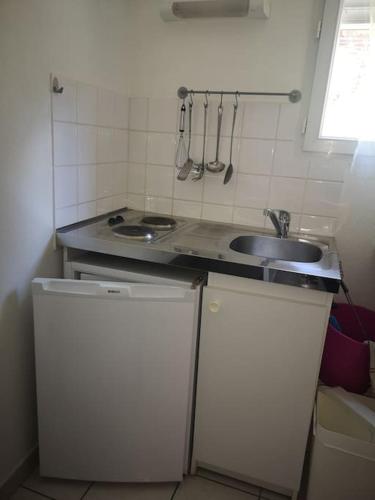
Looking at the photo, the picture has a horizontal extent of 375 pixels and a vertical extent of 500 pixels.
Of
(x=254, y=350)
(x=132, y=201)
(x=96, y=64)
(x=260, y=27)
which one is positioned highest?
(x=260, y=27)

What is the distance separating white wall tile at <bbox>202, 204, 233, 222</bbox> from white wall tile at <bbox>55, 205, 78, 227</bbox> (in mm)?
623

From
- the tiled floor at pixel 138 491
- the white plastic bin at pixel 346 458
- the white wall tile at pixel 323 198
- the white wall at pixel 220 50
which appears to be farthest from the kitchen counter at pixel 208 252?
the tiled floor at pixel 138 491

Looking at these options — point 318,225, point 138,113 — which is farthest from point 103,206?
point 318,225

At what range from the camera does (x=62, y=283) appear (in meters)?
1.20

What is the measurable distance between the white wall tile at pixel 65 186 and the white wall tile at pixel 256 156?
0.74 m

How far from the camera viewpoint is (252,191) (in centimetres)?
174

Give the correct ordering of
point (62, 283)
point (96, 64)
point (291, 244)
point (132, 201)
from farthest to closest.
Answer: point (132, 201) < point (291, 244) < point (96, 64) < point (62, 283)

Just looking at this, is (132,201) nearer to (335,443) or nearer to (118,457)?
(118,457)

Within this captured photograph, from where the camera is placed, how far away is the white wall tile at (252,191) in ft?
5.62

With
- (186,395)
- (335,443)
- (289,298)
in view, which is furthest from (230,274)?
(335,443)

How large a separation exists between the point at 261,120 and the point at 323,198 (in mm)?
440

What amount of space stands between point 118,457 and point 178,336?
1.80ft

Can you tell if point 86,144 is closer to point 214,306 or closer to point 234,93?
point 234,93

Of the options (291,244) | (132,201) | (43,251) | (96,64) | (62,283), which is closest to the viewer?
(62,283)
